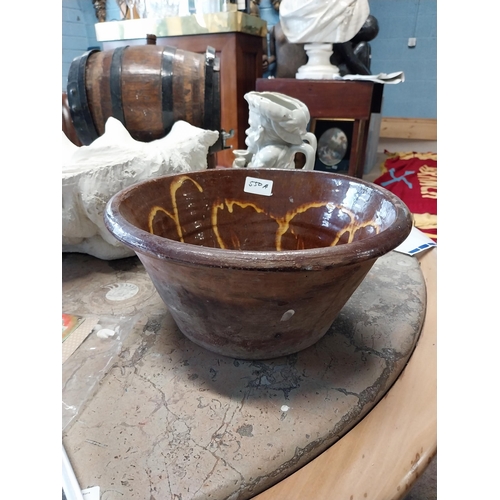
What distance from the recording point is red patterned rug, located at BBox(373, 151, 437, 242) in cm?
164

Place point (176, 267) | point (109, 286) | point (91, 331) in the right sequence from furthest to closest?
point (109, 286)
point (91, 331)
point (176, 267)

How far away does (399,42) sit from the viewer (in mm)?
2676

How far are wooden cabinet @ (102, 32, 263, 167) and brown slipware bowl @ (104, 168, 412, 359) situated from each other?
114cm

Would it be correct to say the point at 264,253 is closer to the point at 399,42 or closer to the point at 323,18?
the point at 323,18

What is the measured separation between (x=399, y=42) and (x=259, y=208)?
257cm

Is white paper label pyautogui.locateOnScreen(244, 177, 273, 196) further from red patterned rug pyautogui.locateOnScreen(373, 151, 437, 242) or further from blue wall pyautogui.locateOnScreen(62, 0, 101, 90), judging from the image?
blue wall pyautogui.locateOnScreen(62, 0, 101, 90)

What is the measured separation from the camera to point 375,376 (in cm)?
49

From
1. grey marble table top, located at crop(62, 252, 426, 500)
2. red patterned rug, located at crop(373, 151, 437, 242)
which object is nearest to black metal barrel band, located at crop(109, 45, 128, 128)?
grey marble table top, located at crop(62, 252, 426, 500)

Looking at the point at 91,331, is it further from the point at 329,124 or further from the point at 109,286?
the point at 329,124

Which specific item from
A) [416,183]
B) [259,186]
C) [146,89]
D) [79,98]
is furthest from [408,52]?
[259,186]

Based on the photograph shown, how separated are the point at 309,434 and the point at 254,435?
0.06 m

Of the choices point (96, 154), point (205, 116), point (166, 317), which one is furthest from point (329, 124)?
point (166, 317)

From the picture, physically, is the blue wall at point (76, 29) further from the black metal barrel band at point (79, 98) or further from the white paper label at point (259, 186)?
the white paper label at point (259, 186)

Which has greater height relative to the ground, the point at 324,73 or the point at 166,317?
the point at 324,73
